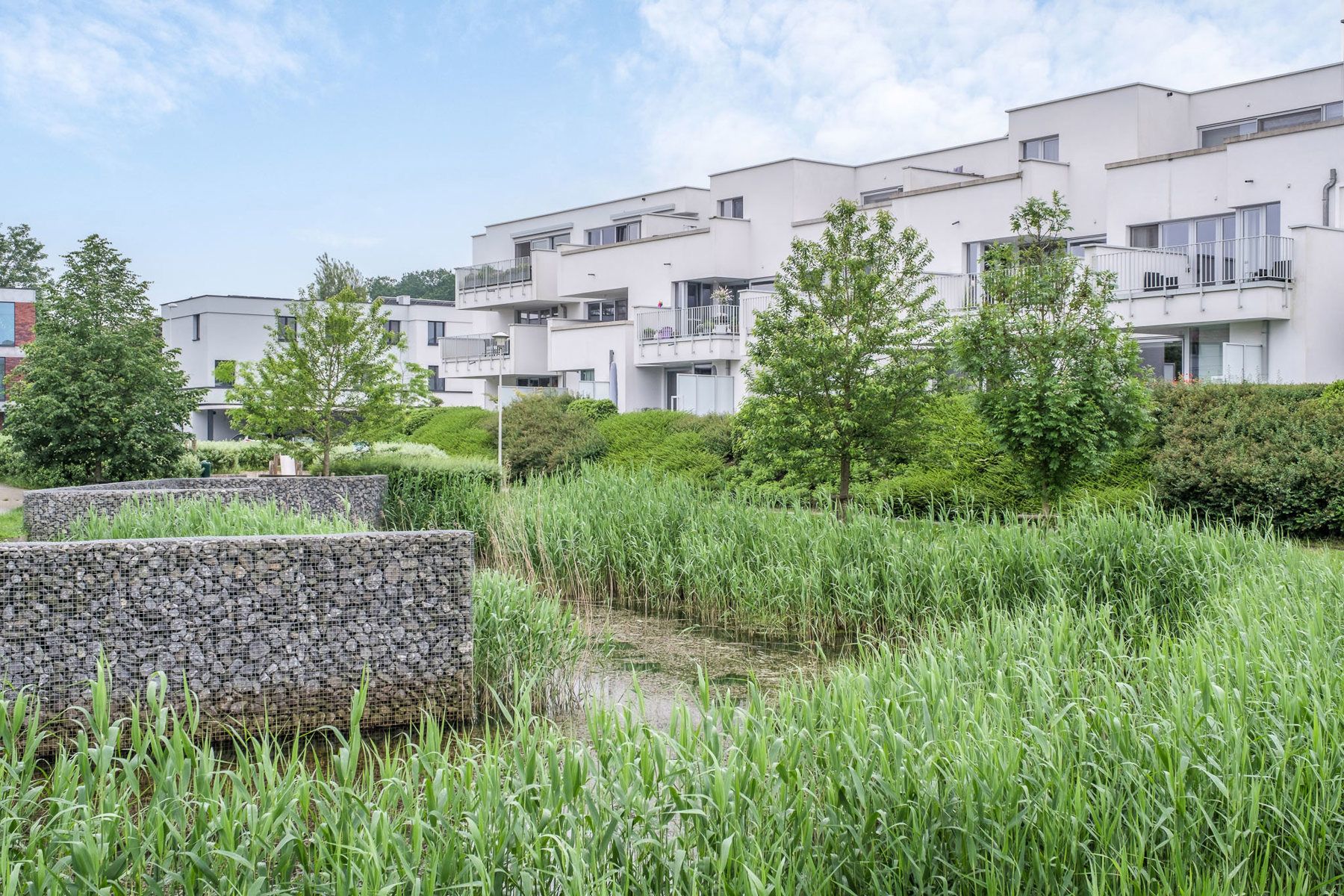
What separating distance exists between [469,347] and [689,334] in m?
13.5

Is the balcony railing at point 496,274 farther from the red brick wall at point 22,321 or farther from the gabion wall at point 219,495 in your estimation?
the gabion wall at point 219,495

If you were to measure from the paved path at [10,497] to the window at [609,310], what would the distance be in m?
20.4

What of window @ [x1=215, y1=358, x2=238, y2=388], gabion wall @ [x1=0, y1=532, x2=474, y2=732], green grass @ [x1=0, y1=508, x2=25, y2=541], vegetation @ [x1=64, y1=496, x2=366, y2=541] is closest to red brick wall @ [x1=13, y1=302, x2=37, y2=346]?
window @ [x1=215, y1=358, x2=238, y2=388]

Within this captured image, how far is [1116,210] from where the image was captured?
25859mm

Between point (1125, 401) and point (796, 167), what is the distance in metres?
24.3

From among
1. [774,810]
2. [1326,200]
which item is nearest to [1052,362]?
[774,810]

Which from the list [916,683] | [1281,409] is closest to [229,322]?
[1281,409]

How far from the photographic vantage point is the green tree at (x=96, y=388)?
19.9 m

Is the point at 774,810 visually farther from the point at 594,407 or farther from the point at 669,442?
the point at 594,407

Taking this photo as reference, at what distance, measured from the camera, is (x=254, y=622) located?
754cm

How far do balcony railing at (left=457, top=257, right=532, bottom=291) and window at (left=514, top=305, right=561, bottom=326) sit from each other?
1.65 metres

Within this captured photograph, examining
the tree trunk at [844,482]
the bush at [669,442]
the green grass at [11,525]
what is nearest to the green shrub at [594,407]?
the bush at [669,442]

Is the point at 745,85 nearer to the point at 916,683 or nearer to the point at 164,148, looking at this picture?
the point at 164,148

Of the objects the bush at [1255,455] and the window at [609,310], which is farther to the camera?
the window at [609,310]
